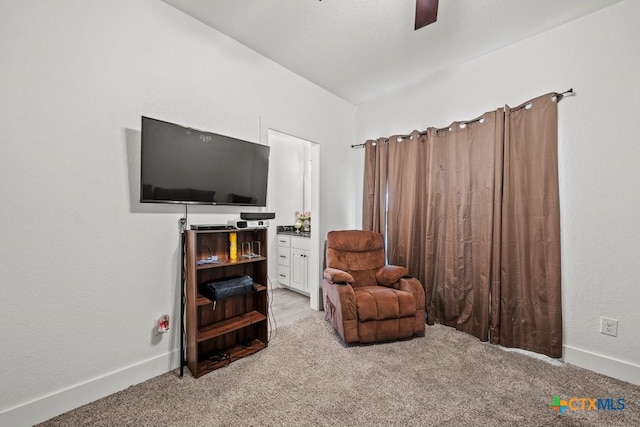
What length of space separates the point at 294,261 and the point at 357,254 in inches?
48.0

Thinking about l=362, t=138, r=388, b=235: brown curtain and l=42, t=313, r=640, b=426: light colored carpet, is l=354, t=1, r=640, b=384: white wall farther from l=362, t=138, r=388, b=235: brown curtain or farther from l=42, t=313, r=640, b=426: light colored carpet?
l=362, t=138, r=388, b=235: brown curtain

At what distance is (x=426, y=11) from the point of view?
1404 mm

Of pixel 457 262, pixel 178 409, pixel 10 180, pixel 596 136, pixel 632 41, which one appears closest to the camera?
pixel 10 180

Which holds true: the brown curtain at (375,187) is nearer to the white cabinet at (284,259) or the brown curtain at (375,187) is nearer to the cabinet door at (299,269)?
the cabinet door at (299,269)

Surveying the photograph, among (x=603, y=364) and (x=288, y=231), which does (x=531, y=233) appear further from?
(x=288, y=231)

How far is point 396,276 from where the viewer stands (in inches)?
105

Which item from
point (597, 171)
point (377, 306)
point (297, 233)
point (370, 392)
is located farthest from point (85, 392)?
point (597, 171)

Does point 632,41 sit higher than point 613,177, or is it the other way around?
point 632,41

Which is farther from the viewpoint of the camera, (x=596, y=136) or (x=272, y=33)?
(x=272, y=33)

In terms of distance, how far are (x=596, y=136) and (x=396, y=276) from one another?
1949 mm

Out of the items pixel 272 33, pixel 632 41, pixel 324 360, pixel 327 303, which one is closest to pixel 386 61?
pixel 272 33

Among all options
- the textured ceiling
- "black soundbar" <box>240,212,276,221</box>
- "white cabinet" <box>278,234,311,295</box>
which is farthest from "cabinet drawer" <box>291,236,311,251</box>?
the textured ceiling

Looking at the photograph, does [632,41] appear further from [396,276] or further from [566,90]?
[396,276]

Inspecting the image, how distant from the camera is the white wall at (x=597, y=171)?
6.06 feet
